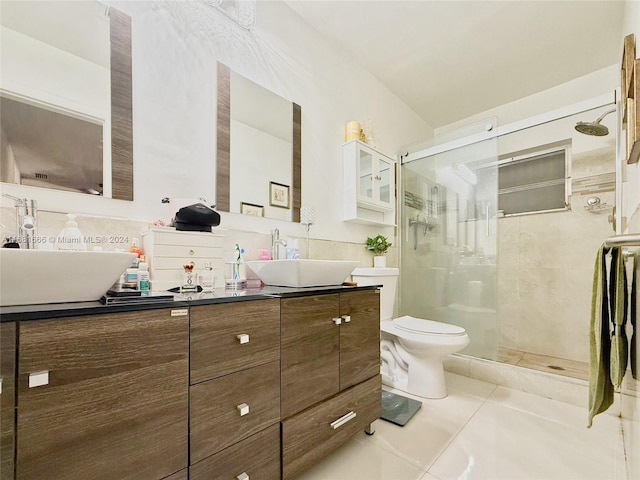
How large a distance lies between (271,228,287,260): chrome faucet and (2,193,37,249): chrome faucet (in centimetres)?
97

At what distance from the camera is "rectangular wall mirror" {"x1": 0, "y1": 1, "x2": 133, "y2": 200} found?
994 millimetres

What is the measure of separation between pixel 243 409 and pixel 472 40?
2.79 meters

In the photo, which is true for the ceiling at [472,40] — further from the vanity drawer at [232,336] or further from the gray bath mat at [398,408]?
the gray bath mat at [398,408]

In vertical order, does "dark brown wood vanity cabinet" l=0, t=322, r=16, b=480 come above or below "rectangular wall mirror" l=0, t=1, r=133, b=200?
below

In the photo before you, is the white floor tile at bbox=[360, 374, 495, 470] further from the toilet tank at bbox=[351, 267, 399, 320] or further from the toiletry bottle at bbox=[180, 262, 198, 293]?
the toiletry bottle at bbox=[180, 262, 198, 293]

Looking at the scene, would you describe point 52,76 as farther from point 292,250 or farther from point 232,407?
point 232,407

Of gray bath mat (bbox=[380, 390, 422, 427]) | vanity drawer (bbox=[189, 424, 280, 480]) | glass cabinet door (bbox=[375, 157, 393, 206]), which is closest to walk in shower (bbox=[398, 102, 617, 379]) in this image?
glass cabinet door (bbox=[375, 157, 393, 206])

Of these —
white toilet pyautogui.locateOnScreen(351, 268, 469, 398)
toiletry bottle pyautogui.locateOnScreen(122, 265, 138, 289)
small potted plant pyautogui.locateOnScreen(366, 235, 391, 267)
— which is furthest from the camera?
small potted plant pyautogui.locateOnScreen(366, 235, 391, 267)

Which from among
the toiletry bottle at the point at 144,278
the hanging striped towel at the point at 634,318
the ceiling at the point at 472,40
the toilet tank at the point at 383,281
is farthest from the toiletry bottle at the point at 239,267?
the ceiling at the point at 472,40

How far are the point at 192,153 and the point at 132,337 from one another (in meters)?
0.97

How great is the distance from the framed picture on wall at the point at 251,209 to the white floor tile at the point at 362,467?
1264 millimetres

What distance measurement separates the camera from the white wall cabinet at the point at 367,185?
2207 mm

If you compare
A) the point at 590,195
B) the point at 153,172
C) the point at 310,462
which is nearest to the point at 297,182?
the point at 153,172

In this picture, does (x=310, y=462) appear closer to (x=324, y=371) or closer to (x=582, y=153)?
(x=324, y=371)
